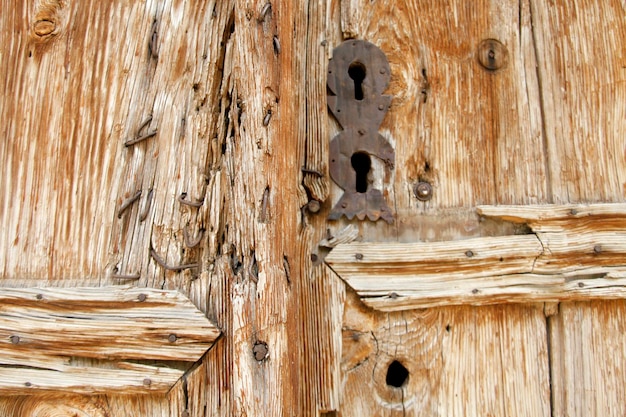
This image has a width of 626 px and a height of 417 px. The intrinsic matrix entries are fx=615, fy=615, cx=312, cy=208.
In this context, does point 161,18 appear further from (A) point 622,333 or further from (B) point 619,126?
(A) point 622,333

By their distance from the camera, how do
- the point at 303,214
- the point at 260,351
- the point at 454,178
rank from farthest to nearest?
the point at 454,178
the point at 303,214
the point at 260,351

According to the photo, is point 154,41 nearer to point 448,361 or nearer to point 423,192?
point 423,192

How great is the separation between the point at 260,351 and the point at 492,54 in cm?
90

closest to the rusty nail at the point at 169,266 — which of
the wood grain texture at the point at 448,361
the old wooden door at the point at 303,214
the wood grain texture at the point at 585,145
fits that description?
the old wooden door at the point at 303,214

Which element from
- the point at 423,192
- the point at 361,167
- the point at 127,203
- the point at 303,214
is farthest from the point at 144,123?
the point at 423,192

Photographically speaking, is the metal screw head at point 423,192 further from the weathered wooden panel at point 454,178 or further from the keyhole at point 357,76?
the keyhole at point 357,76

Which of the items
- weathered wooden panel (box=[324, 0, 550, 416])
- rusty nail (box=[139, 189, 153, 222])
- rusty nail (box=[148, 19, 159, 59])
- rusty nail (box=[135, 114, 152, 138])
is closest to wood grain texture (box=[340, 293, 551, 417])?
weathered wooden panel (box=[324, 0, 550, 416])

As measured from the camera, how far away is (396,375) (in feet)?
4.53

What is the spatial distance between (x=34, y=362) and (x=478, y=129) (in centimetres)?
108

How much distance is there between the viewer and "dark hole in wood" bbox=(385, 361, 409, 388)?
1.36 m

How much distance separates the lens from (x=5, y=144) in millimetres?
1307

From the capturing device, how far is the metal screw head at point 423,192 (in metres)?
1.41

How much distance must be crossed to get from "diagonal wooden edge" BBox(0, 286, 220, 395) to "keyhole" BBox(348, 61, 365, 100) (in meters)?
0.63

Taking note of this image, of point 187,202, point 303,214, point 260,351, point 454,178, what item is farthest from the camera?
point 454,178
